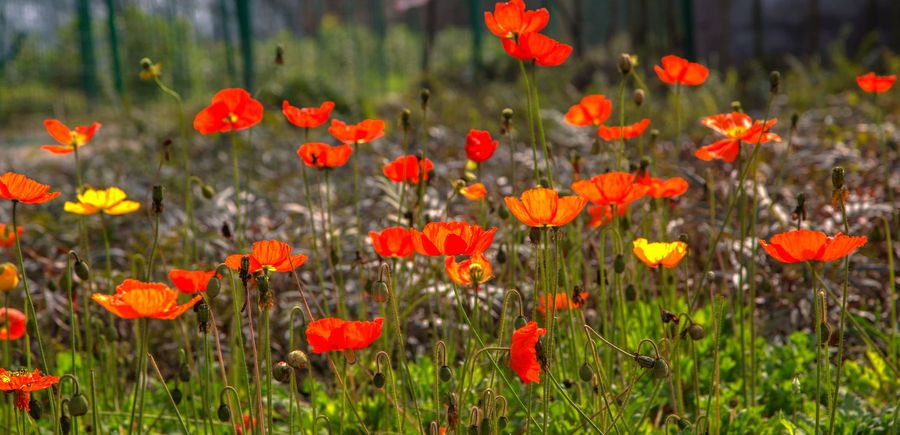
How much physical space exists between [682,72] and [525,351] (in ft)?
2.88

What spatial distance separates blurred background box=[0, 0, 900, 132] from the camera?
782 cm

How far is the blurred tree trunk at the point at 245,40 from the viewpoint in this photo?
7.73 meters

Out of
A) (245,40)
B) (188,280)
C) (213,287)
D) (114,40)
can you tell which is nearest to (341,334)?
(213,287)

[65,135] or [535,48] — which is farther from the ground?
[535,48]

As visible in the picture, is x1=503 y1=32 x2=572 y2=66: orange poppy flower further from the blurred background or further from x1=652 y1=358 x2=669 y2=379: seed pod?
the blurred background

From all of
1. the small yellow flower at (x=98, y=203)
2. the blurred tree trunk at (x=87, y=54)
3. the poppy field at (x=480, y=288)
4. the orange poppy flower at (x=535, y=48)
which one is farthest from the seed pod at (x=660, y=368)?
the blurred tree trunk at (x=87, y=54)

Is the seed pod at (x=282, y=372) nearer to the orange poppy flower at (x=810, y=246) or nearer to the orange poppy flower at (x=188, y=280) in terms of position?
the orange poppy flower at (x=188, y=280)

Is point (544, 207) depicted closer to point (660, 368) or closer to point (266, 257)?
point (660, 368)

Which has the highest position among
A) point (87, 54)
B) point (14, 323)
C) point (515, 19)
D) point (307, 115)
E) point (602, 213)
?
point (87, 54)

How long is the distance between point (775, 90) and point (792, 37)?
7.09 metres

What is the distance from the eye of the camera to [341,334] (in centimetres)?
118

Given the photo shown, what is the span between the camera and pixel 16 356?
8.30 ft

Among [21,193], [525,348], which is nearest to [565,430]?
[525,348]

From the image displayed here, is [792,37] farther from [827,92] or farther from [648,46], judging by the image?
[827,92]
